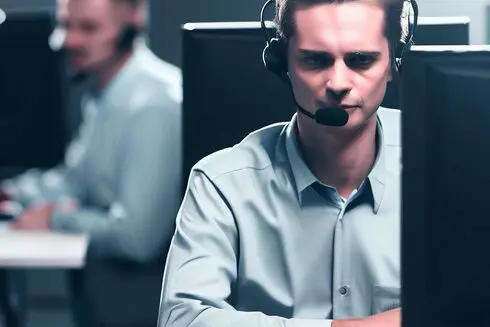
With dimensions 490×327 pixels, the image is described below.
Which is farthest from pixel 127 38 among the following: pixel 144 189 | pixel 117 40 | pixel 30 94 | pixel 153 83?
pixel 144 189

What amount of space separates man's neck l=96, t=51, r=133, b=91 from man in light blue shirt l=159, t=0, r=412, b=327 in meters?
1.09

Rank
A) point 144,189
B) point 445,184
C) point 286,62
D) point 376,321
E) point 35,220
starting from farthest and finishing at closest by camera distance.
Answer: point 35,220, point 144,189, point 286,62, point 376,321, point 445,184

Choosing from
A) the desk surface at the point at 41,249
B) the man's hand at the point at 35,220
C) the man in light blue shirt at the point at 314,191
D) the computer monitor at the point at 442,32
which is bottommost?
the desk surface at the point at 41,249

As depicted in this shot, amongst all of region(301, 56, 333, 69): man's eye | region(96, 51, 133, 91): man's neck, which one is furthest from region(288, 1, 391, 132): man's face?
region(96, 51, 133, 91): man's neck

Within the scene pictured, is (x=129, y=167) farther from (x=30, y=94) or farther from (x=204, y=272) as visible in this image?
(x=204, y=272)

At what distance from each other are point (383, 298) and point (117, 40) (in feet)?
4.28

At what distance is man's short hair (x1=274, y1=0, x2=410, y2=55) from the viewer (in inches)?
44.2

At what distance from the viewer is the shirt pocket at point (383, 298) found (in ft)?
3.63

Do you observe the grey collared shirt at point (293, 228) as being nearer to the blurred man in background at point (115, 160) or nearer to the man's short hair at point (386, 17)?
the man's short hair at point (386, 17)

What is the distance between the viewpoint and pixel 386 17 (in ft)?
3.71

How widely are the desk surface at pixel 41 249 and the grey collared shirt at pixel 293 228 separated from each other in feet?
3.02

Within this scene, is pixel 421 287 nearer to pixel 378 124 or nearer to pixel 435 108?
pixel 435 108

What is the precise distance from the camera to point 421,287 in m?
0.65

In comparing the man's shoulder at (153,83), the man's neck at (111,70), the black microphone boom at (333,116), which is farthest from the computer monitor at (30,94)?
the black microphone boom at (333,116)
